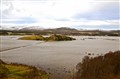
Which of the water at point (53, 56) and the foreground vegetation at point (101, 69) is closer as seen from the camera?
the foreground vegetation at point (101, 69)

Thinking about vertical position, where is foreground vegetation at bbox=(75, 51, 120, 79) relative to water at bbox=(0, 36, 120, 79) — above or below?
above

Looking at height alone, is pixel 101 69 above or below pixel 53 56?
above

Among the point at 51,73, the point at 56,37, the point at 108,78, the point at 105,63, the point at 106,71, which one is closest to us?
the point at 108,78

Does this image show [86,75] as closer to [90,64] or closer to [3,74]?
[90,64]

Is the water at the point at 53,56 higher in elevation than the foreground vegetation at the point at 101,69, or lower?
lower

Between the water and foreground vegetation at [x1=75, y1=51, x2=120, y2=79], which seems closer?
foreground vegetation at [x1=75, y1=51, x2=120, y2=79]

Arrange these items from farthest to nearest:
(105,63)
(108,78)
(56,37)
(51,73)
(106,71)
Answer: (56,37), (51,73), (105,63), (106,71), (108,78)

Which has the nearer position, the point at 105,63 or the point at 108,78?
the point at 108,78

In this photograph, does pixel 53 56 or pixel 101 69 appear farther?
pixel 53 56

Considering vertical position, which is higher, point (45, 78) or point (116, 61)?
point (116, 61)

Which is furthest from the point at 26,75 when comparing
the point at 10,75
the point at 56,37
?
the point at 56,37
